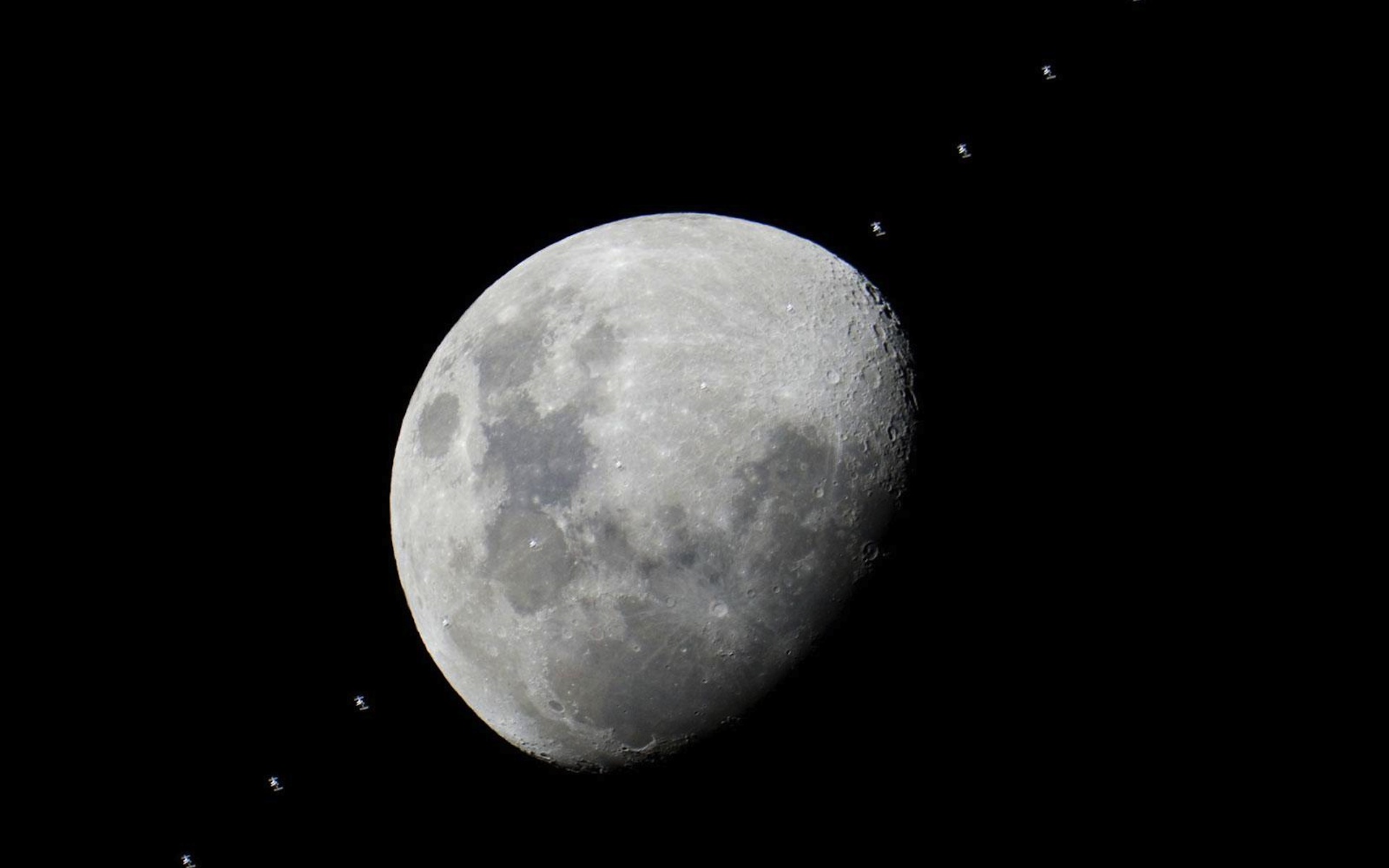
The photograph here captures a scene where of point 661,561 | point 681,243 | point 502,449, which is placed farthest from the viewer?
point 681,243

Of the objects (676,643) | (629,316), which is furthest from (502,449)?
(676,643)

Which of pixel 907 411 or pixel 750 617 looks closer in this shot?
pixel 750 617

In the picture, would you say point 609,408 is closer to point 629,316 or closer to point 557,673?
point 629,316

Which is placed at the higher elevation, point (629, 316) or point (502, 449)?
point (629, 316)

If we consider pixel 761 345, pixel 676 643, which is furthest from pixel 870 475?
pixel 676 643

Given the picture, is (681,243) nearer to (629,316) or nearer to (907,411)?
(629,316)

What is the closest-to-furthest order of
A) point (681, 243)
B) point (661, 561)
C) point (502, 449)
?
point (661, 561) < point (502, 449) < point (681, 243)

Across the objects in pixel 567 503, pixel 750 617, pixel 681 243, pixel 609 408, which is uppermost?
pixel 681 243
